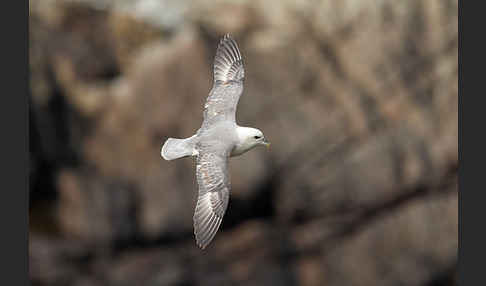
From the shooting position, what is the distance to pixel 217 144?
3.55 meters

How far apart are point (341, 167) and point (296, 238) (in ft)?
→ 1.87

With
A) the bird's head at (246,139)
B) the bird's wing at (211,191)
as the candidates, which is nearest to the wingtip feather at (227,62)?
the bird's head at (246,139)

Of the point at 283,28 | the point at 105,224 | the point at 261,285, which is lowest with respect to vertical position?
the point at 261,285

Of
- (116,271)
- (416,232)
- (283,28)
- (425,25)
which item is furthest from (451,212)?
(116,271)

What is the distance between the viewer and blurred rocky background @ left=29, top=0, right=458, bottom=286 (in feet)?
18.5

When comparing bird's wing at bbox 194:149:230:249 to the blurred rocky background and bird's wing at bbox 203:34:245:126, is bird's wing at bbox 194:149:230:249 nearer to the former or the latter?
bird's wing at bbox 203:34:245:126

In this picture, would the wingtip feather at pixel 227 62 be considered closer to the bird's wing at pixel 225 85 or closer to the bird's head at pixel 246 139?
the bird's wing at pixel 225 85

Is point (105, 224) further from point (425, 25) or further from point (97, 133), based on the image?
point (425, 25)

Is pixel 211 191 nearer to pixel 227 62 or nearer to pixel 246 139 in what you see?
pixel 246 139

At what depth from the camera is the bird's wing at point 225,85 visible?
384 cm

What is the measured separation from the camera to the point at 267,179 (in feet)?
18.7

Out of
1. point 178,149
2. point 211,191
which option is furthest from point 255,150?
point 211,191

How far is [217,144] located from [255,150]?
6.81 ft

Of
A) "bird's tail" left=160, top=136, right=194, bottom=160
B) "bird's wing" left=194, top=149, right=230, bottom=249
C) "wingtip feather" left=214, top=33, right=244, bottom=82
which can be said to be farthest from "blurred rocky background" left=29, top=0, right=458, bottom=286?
"bird's wing" left=194, top=149, right=230, bottom=249
